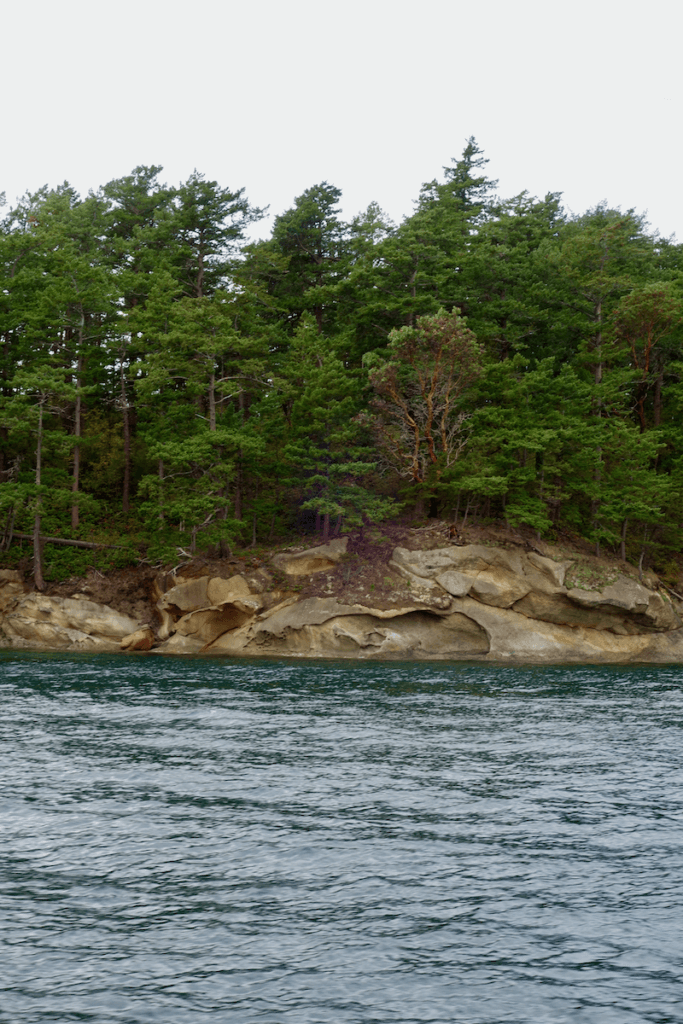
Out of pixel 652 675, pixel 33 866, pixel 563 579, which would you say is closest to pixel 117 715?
pixel 33 866

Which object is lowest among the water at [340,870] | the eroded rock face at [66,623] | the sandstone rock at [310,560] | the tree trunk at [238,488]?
the water at [340,870]

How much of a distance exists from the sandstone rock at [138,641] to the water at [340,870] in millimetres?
18851

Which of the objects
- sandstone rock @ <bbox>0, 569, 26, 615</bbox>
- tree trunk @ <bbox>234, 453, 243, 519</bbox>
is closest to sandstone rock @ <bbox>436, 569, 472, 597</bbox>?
tree trunk @ <bbox>234, 453, 243, 519</bbox>

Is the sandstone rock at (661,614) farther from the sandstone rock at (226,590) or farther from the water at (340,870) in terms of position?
the water at (340,870)

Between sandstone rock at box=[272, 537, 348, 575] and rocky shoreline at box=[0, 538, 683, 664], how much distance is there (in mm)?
49

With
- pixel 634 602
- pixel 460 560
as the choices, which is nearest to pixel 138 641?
pixel 460 560

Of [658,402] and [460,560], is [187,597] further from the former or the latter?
[658,402]

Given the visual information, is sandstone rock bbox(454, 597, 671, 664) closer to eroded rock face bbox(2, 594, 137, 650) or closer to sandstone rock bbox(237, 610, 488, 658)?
sandstone rock bbox(237, 610, 488, 658)

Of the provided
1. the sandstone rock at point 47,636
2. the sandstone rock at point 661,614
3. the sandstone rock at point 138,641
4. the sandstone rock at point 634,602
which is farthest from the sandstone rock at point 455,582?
the sandstone rock at point 47,636

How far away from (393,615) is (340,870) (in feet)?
91.0

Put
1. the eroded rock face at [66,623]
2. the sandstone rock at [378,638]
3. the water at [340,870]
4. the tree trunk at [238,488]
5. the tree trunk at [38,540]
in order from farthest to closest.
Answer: the tree trunk at [238,488], the tree trunk at [38,540], the eroded rock face at [66,623], the sandstone rock at [378,638], the water at [340,870]

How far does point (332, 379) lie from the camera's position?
1647 inches

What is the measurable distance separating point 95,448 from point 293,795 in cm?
4029

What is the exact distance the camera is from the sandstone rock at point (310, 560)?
40.7 m
